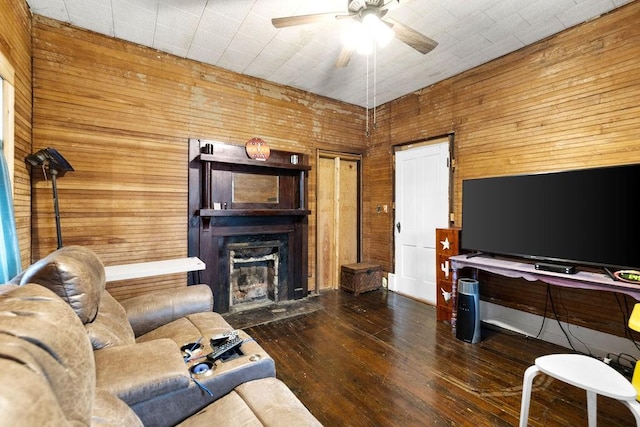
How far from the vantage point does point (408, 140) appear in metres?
4.21

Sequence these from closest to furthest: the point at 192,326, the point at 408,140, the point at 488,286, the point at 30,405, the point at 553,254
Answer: the point at 30,405 < the point at 192,326 < the point at 553,254 < the point at 488,286 < the point at 408,140

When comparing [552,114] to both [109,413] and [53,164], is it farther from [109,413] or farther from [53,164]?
[53,164]

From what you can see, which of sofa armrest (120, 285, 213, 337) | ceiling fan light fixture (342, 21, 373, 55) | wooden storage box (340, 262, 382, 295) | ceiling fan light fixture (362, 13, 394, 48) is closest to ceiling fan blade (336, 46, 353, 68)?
ceiling fan light fixture (342, 21, 373, 55)

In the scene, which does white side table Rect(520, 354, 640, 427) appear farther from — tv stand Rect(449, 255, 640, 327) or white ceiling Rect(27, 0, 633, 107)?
white ceiling Rect(27, 0, 633, 107)

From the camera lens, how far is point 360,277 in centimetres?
426

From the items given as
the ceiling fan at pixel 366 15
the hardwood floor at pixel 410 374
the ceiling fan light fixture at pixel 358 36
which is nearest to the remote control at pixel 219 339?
the hardwood floor at pixel 410 374

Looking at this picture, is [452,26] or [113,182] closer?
[452,26]

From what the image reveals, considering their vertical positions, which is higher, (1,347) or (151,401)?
(1,347)

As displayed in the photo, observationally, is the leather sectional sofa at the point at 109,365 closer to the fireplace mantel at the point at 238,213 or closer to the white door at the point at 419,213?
the fireplace mantel at the point at 238,213

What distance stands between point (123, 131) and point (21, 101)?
2.44 ft

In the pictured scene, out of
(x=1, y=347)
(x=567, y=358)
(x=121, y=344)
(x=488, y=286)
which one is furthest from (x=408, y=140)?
(x=1, y=347)

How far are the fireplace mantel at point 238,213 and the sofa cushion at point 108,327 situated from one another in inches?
59.7

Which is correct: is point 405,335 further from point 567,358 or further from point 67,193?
point 67,193

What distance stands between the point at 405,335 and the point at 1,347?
3008 millimetres
